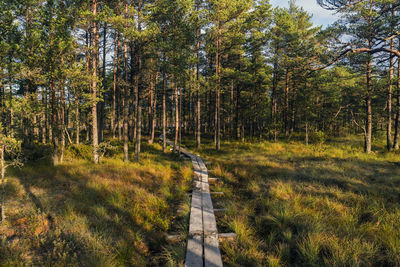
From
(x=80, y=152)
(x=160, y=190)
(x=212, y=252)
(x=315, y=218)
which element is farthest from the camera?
(x=80, y=152)

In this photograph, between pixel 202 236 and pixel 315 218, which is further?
pixel 315 218

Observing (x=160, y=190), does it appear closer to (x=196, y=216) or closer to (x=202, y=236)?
(x=196, y=216)

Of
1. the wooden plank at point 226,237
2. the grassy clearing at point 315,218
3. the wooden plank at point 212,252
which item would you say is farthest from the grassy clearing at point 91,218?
the grassy clearing at point 315,218

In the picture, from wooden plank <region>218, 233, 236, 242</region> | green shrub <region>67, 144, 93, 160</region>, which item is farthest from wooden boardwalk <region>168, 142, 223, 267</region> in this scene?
green shrub <region>67, 144, 93, 160</region>

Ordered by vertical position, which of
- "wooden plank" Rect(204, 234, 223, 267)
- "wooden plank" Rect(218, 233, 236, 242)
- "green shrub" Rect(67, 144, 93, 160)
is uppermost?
"green shrub" Rect(67, 144, 93, 160)

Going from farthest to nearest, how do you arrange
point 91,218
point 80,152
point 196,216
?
point 80,152 < point 196,216 < point 91,218

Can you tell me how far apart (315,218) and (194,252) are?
3.23m

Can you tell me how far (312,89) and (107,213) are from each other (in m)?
25.0

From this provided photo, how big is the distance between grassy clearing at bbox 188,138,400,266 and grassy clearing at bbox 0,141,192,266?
157 cm

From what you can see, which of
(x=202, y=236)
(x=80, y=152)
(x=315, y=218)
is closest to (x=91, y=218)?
(x=202, y=236)

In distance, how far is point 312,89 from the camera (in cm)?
2219

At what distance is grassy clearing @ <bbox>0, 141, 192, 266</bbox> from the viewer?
3.57 meters

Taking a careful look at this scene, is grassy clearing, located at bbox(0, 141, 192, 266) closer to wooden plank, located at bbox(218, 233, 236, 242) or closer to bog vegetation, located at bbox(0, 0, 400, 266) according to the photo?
bog vegetation, located at bbox(0, 0, 400, 266)

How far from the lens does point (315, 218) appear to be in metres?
4.59
